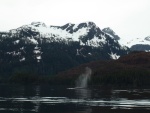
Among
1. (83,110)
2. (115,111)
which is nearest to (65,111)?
(83,110)

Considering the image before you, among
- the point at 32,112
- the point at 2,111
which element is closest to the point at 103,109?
the point at 32,112

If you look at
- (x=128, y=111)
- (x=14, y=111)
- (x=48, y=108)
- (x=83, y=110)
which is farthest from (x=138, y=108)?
(x=14, y=111)

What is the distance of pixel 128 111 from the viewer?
322 ft

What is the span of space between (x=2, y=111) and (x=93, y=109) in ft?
75.4

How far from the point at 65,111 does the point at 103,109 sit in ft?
33.8

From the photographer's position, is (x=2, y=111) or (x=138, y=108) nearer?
(x=2, y=111)

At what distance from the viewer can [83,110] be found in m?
102

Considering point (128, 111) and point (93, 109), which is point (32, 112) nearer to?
point (93, 109)

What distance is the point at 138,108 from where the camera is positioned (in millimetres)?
105562

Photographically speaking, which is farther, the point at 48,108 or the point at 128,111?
the point at 48,108

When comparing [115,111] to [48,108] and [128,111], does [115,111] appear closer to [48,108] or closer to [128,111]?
[128,111]

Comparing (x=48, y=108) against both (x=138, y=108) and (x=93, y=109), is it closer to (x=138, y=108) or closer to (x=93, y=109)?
(x=93, y=109)

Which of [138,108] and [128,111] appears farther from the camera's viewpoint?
[138,108]

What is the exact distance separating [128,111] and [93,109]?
10264 mm
